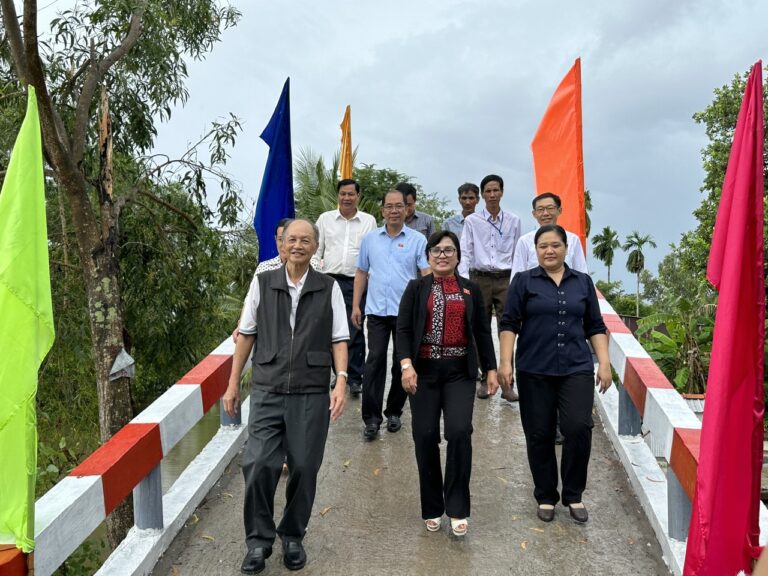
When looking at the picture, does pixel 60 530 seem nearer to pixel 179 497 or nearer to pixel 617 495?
pixel 179 497

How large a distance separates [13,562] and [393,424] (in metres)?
3.90

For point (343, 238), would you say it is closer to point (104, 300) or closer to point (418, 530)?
point (418, 530)

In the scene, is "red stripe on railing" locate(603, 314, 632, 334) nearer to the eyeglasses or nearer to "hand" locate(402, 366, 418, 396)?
the eyeglasses

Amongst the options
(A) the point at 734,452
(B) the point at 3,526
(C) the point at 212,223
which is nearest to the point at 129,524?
(C) the point at 212,223

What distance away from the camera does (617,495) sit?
17.1 ft

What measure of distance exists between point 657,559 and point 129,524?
28.5 ft

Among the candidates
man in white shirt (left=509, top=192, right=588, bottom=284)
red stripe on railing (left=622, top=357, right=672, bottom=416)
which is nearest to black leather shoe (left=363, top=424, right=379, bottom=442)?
man in white shirt (left=509, top=192, right=588, bottom=284)

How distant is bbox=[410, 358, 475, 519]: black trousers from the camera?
4.43 m

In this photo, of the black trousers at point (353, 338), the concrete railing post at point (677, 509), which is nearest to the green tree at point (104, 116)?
the black trousers at point (353, 338)

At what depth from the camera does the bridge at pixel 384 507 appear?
3.73m

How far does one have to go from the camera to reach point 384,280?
6195 millimetres

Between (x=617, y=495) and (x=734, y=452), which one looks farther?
(x=617, y=495)

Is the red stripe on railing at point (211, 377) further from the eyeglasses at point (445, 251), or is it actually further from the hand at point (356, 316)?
the eyeglasses at point (445, 251)

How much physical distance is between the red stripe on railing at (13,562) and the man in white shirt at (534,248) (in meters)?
3.83
